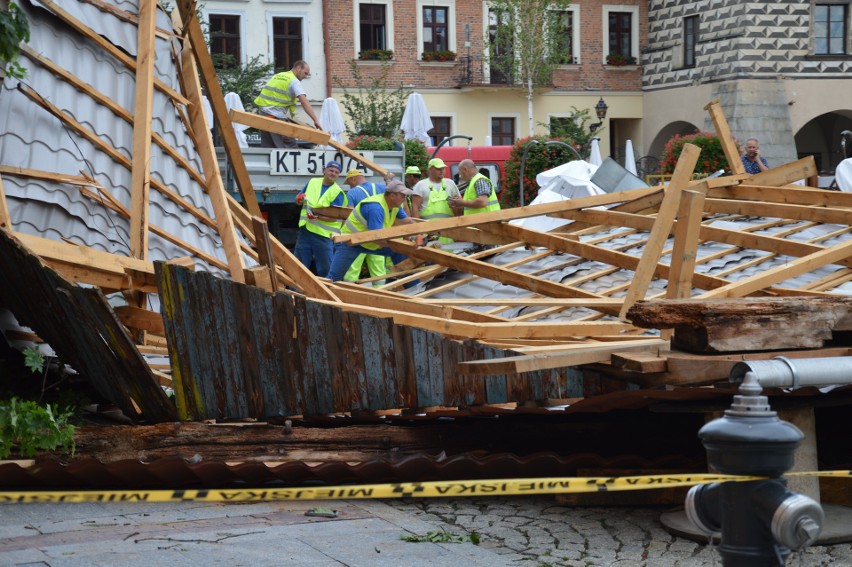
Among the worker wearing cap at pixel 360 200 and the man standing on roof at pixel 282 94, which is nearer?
the worker wearing cap at pixel 360 200

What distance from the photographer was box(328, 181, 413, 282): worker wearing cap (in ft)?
41.7

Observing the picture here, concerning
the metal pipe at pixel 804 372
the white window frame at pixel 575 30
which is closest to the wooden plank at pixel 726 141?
the metal pipe at pixel 804 372

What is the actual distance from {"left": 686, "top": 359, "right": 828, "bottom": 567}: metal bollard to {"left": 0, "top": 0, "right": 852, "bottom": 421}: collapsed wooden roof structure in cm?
265

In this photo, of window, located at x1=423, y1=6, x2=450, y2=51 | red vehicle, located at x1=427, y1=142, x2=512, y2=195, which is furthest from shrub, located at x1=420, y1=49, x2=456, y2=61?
red vehicle, located at x1=427, y1=142, x2=512, y2=195

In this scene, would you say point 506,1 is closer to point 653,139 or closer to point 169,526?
point 653,139

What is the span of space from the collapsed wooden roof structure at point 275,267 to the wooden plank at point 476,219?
2cm

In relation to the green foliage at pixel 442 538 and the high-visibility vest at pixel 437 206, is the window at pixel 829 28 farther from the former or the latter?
the green foliage at pixel 442 538

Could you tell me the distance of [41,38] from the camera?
874cm

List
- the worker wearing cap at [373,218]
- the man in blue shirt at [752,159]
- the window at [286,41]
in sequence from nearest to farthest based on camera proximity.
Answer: the worker wearing cap at [373,218]
the man in blue shirt at [752,159]
the window at [286,41]

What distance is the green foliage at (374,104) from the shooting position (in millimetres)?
37250

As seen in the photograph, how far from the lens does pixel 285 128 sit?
1070cm

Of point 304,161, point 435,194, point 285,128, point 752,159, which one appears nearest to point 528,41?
point 304,161

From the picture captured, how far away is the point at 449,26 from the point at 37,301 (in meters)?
35.9

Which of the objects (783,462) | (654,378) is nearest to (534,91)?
(654,378)
